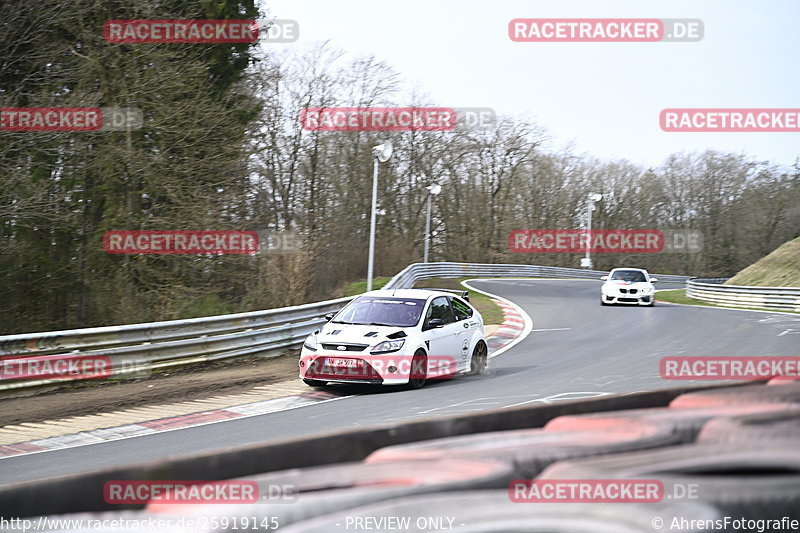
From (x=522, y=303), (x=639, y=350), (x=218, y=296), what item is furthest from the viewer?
(x=522, y=303)

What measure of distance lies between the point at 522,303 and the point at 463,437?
29.4 metres

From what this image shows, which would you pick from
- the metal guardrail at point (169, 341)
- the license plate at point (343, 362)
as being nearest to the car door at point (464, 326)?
the license plate at point (343, 362)

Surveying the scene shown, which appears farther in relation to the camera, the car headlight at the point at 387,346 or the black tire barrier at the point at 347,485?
the car headlight at the point at 387,346

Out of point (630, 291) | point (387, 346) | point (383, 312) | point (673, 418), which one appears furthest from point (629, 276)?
point (673, 418)

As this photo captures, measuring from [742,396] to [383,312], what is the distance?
10.6 m

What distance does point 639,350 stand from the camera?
1733 centimetres

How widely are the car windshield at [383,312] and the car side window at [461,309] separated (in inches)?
38.3

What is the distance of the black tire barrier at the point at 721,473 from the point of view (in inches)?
72.6

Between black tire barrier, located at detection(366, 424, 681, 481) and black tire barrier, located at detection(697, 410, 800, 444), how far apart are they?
112 millimetres

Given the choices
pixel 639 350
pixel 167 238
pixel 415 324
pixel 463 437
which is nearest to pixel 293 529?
pixel 463 437

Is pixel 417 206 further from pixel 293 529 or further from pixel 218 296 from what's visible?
pixel 293 529

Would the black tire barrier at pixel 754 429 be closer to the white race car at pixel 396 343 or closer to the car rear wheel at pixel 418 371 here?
the white race car at pixel 396 343

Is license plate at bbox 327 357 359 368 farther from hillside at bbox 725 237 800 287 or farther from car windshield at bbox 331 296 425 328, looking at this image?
hillside at bbox 725 237 800 287

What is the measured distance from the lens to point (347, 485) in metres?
2.16
